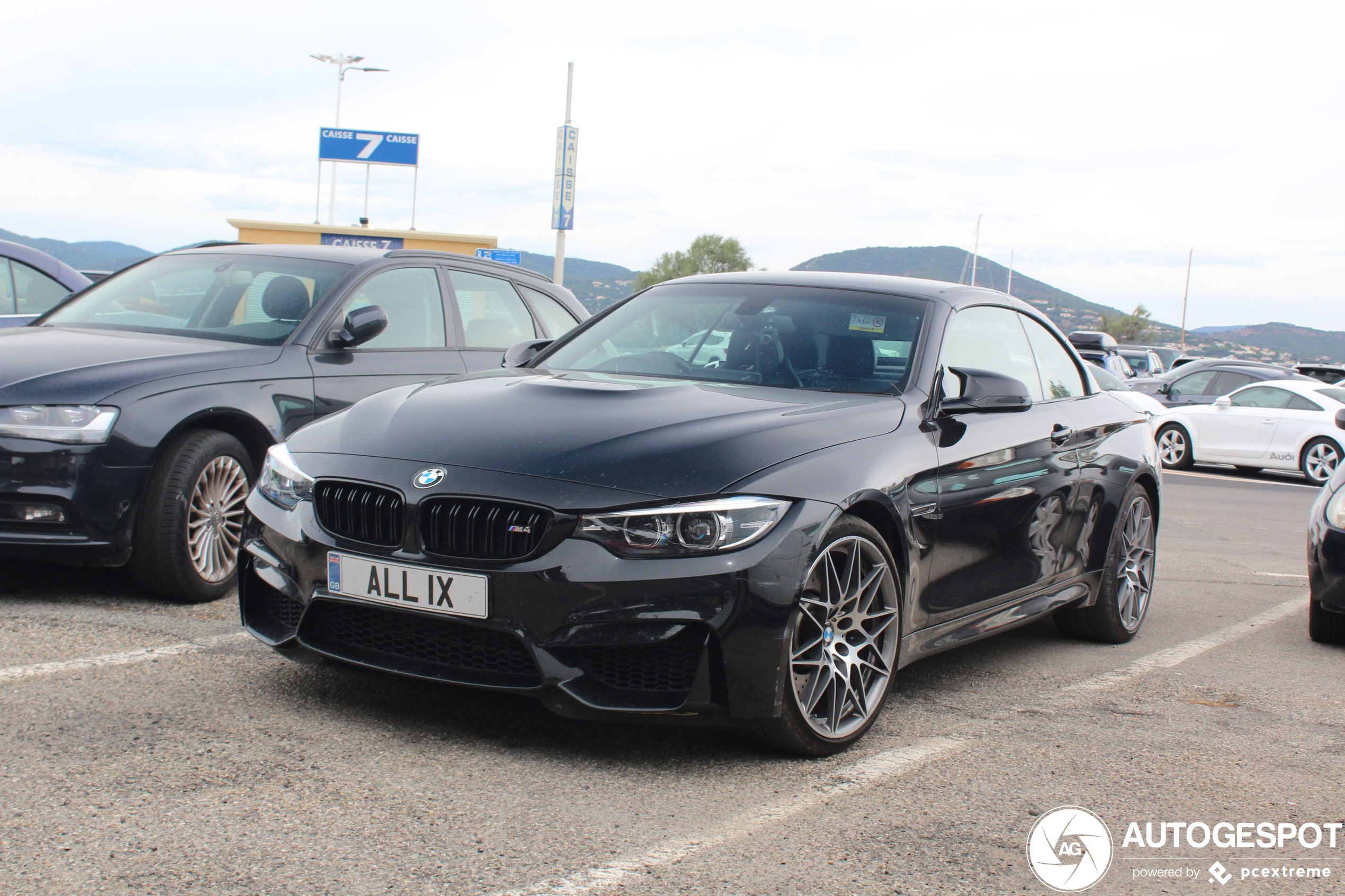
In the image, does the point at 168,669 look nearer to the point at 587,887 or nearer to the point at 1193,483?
the point at 587,887

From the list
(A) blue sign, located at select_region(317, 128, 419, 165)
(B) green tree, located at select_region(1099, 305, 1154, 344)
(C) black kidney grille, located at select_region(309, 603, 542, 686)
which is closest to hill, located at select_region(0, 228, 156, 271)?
(A) blue sign, located at select_region(317, 128, 419, 165)

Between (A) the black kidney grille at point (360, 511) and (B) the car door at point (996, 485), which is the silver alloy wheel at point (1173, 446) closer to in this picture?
(B) the car door at point (996, 485)

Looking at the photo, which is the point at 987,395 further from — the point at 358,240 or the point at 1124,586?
the point at 358,240

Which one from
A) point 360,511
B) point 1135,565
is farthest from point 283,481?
point 1135,565

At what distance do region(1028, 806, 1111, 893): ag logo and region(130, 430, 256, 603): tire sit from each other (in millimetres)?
3320

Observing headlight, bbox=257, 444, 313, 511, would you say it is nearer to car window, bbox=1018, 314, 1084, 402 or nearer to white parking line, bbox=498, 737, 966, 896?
white parking line, bbox=498, 737, 966, 896

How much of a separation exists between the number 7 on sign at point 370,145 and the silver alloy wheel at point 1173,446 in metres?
30.5

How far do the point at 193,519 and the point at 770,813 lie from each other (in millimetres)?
3129

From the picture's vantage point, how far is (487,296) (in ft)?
23.9

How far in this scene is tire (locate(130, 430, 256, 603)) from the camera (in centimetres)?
528

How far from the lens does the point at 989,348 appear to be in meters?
5.22

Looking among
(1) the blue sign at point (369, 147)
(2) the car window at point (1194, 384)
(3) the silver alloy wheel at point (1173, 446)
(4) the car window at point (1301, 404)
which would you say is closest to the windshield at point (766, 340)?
(4) the car window at point (1301, 404)

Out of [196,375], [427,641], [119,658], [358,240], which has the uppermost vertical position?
[358,240]

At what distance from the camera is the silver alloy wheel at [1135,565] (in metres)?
5.91
